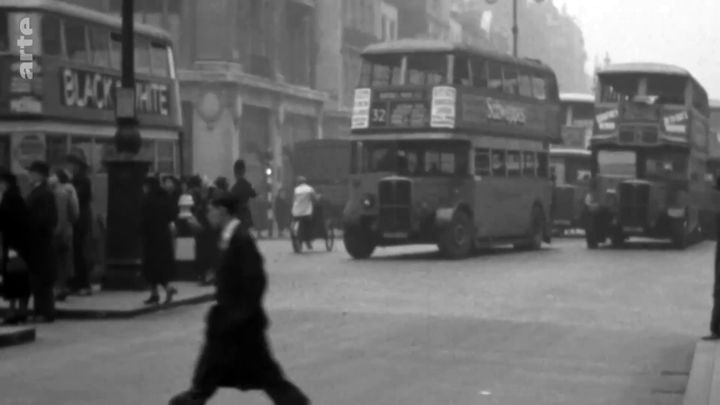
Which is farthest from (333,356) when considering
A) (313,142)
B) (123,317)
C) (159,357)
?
(313,142)

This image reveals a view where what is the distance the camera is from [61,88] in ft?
71.7

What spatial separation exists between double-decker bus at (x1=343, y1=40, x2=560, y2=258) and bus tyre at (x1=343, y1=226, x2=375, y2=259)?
0.8 inches

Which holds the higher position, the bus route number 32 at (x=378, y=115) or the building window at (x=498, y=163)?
the bus route number 32 at (x=378, y=115)

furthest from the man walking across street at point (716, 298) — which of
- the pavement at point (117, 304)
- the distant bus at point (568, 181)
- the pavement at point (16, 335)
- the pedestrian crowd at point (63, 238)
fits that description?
the distant bus at point (568, 181)

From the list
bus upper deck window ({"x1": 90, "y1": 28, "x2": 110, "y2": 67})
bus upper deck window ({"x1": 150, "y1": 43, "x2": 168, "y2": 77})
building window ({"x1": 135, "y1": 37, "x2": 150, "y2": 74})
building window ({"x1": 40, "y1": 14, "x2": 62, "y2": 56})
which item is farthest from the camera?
bus upper deck window ({"x1": 150, "y1": 43, "x2": 168, "y2": 77})

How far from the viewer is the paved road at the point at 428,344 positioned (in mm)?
11359

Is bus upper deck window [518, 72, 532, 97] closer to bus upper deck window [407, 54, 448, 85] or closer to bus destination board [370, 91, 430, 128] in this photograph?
bus upper deck window [407, 54, 448, 85]

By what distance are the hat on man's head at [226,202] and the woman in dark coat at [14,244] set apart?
804 cm

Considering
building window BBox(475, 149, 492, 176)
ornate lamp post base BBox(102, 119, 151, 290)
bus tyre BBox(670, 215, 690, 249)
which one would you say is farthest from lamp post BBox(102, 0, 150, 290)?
bus tyre BBox(670, 215, 690, 249)

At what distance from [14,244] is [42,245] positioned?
11.8 inches

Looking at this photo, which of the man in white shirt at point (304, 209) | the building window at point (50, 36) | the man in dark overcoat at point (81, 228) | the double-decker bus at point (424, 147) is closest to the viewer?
the man in dark overcoat at point (81, 228)

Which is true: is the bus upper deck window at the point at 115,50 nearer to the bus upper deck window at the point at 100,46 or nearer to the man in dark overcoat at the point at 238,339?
the bus upper deck window at the point at 100,46

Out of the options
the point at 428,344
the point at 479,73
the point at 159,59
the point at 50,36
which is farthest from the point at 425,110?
the point at 428,344

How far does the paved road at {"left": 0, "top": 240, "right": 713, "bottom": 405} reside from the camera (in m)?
11.4
